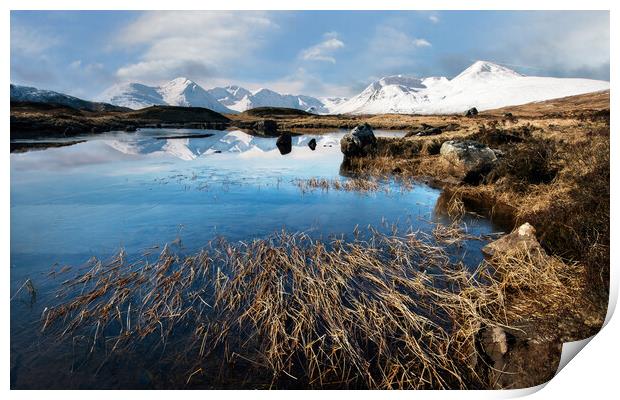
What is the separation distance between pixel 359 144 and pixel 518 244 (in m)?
18.3

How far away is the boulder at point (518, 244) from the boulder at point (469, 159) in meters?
8.06

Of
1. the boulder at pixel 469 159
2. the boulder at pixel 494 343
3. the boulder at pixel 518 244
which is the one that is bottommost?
the boulder at pixel 494 343

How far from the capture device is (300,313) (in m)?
6.02

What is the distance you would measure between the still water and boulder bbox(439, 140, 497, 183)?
75.3 inches

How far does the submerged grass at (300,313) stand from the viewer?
5141mm

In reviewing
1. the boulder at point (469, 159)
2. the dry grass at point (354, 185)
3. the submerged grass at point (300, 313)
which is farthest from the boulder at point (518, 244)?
the boulder at point (469, 159)

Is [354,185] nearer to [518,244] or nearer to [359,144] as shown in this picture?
[518,244]

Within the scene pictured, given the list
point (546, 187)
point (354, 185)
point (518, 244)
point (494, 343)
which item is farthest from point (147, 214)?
point (546, 187)

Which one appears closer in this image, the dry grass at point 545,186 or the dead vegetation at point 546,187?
the dead vegetation at point 546,187

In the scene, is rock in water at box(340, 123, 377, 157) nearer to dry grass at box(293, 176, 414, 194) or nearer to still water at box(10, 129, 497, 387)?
still water at box(10, 129, 497, 387)

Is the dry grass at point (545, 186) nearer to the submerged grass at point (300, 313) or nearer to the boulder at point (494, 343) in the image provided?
the submerged grass at point (300, 313)

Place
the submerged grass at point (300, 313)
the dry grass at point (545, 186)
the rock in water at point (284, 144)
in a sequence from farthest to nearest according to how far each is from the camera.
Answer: the rock in water at point (284, 144)
the dry grass at point (545, 186)
the submerged grass at point (300, 313)

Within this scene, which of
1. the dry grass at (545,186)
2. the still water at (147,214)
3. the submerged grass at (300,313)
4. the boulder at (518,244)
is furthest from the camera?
the boulder at (518,244)

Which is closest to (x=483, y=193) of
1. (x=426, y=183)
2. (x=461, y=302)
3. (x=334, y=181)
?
(x=426, y=183)
